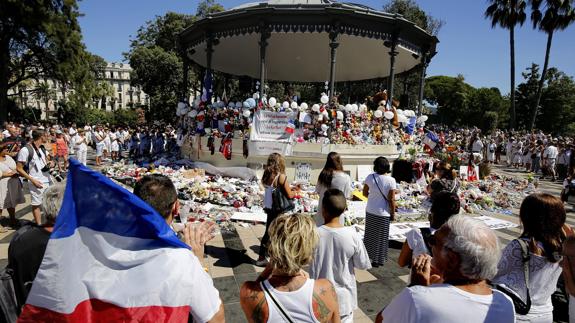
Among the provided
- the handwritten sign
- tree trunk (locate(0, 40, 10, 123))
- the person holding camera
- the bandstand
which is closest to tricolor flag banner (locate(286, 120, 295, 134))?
the bandstand

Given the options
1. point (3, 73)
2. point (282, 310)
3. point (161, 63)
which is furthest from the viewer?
point (161, 63)

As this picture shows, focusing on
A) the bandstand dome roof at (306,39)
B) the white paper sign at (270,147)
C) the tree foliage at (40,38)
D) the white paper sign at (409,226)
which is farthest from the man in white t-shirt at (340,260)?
the tree foliage at (40,38)

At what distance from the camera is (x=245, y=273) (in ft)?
15.8

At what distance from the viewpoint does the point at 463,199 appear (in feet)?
32.4

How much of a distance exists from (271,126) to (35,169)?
21.6 ft

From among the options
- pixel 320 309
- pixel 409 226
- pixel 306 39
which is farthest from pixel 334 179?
pixel 306 39

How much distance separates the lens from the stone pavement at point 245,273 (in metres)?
4.00

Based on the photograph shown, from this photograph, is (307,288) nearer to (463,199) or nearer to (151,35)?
(463,199)

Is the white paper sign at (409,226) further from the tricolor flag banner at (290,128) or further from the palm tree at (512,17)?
the palm tree at (512,17)

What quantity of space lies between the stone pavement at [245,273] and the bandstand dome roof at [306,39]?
8.07 meters

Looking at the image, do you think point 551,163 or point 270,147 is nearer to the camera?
point 270,147

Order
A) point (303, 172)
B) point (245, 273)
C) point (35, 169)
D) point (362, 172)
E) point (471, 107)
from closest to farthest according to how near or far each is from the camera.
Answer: point (245, 273)
point (35, 169)
point (303, 172)
point (362, 172)
point (471, 107)

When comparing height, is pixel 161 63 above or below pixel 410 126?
above

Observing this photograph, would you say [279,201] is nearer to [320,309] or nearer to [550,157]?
[320,309]
